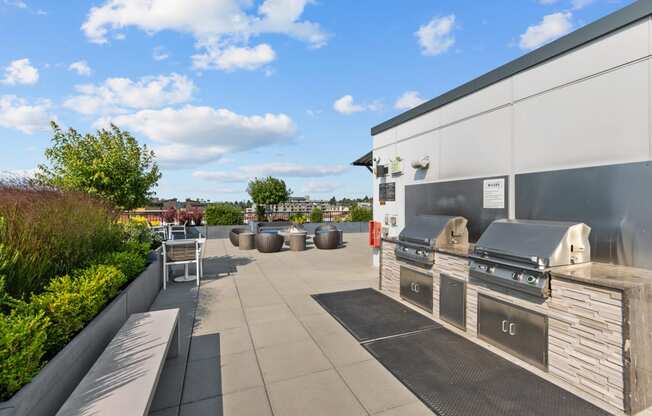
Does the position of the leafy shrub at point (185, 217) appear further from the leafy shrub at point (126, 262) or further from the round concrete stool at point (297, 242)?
the leafy shrub at point (126, 262)

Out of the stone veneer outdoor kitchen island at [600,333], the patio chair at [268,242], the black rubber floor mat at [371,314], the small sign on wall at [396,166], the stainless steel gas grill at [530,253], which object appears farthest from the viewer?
the patio chair at [268,242]

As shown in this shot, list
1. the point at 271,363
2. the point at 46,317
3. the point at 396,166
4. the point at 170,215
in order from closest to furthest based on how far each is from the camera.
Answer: the point at 46,317 → the point at 271,363 → the point at 396,166 → the point at 170,215

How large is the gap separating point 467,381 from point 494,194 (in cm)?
243

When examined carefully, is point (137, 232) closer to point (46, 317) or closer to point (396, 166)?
point (46, 317)

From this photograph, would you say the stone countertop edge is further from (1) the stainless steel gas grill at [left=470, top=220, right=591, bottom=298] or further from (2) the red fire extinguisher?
(2) the red fire extinguisher

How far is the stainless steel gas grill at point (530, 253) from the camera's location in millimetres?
2424

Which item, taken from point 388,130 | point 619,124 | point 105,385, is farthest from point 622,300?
point 388,130

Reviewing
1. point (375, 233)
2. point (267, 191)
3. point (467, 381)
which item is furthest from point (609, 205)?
point (267, 191)

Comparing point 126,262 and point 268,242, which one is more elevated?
point 126,262

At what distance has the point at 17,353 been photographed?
1.50 m

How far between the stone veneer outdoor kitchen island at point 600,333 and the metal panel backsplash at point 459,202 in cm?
138

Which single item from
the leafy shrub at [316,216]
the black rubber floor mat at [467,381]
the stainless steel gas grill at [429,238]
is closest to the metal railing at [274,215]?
the leafy shrub at [316,216]

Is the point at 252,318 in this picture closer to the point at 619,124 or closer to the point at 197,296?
the point at 197,296

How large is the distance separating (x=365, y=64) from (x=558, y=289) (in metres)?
7.48
